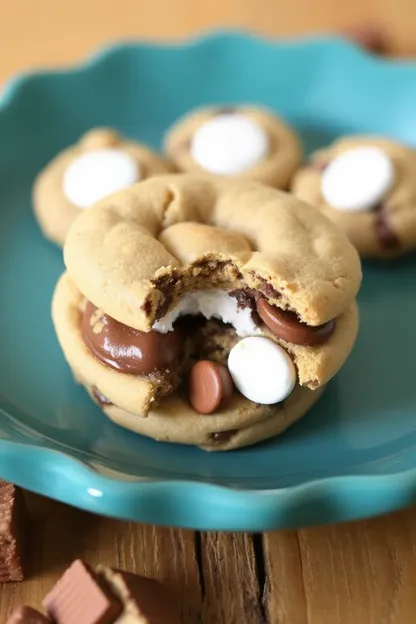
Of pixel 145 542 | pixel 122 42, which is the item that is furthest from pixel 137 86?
pixel 145 542

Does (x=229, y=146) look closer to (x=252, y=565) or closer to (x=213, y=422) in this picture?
(x=213, y=422)

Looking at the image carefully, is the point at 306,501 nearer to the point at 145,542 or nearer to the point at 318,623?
the point at 318,623

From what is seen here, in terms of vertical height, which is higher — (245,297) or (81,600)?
(245,297)

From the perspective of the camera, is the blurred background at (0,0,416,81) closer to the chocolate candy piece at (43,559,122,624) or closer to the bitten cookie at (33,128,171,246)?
the bitten cookie at (33,128,171,246)

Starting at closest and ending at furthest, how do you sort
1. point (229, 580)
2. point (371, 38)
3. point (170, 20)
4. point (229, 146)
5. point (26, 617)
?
point (26, 617) → point (229, 580) → point (229, 146) → point (371, 38) → point (170, 20)

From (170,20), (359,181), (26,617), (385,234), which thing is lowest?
(26,617)

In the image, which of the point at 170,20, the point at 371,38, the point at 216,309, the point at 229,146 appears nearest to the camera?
the point at 216,309

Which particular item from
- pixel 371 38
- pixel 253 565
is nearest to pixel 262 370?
pixel 253 565

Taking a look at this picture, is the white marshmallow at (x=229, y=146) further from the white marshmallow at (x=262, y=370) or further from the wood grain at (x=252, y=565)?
the wood grain at (x=252, y=565)
